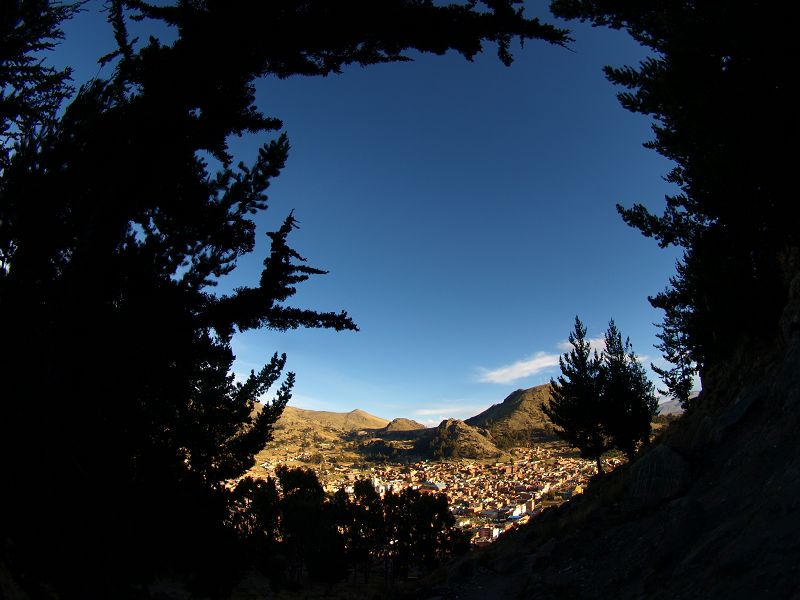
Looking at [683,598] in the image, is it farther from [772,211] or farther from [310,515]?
[310,515]

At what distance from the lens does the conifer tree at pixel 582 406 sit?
26.7 m

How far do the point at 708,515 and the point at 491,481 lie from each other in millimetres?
90869

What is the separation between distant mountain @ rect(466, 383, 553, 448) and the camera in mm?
133375

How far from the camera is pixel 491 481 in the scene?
88125mm

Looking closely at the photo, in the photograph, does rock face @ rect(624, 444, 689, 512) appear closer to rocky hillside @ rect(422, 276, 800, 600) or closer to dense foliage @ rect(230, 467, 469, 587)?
rocky hillside @ rect(422, 276, 800, 600)

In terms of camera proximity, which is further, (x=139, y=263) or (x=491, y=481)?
(x=491, y=481)

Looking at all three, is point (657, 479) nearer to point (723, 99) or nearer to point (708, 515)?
point (708, 515)

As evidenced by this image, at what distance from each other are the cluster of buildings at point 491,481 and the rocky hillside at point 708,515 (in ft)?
110

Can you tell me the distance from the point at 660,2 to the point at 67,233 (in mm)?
6750

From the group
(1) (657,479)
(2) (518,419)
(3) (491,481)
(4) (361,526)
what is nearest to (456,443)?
(2) (518,419)

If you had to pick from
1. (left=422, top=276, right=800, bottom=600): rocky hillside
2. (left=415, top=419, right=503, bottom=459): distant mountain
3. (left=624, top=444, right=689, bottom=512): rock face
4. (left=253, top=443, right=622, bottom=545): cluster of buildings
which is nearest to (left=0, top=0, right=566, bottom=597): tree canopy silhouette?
(left=422, top=276, right=800, bottom=600): rocky hillside

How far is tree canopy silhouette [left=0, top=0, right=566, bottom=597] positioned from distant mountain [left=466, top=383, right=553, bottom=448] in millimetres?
120877

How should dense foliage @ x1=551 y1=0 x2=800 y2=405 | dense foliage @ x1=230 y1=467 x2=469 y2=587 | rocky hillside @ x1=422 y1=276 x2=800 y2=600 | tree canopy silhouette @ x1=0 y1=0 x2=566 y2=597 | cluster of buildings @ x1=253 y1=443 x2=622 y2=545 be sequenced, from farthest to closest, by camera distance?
cluster of buildings @ x1=253 y1=443 x2=622 y2=545 → dense foliage @ x1=230 y1=467 x2=469 y2=587 → rocky hillside @ x1=422 y1=276 x2=800 y2=600 → dense foliage @ x1=551 y1=0 x2=800 y2=405 → tree canopy silhouette @ x1=0 y1=0 x2=566 y2=597

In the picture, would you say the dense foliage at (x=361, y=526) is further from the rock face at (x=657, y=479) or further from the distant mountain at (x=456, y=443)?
the distant mountain at (x=456, y=443)
